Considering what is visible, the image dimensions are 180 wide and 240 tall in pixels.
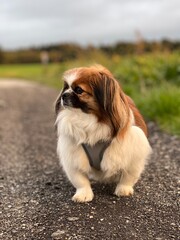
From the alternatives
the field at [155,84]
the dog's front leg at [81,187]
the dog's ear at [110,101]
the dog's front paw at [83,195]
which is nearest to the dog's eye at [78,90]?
the dog's ear at [110,101]

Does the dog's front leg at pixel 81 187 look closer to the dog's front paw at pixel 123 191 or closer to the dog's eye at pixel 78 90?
the dog's front paw at pixel 123 191

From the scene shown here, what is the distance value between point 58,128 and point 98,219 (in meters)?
0.87

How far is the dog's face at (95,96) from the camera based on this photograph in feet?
12.0

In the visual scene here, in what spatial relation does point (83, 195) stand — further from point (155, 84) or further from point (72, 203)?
point (155, 84)

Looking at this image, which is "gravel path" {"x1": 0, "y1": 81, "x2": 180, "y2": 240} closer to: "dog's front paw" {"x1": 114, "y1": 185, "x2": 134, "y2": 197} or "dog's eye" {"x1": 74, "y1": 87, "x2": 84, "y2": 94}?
"dog's front paw" {"x1": 114, "y1": 185, "x2": 134, "y2": 197}

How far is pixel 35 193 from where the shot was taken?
437 centimetres

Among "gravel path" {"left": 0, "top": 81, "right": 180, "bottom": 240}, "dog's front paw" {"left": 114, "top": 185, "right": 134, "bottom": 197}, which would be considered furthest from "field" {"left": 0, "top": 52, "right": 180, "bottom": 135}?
"dog's front paw" {"left": 114, "top": 185, "right": 134, "bottom": 197}

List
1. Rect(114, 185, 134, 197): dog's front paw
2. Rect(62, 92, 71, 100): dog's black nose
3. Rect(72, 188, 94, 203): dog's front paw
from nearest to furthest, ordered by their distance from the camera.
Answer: Rect(62, 92, 71, 100): dog's black nose, Rect(72, 188, 94, 203): dog's front paw, Rect(114, 185, 134, 197): dog's front paw

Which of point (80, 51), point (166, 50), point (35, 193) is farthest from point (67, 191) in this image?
point (80, 51)

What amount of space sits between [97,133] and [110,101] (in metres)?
0.31

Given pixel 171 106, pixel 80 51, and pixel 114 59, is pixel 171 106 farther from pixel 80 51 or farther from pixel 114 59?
pixel 80 51

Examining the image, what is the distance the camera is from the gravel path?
3.44 meters

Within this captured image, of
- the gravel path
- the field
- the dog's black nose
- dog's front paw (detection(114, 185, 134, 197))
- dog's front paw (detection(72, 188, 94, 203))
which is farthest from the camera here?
the field

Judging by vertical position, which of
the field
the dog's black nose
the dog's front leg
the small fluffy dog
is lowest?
the field
